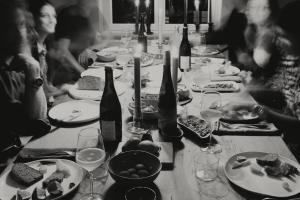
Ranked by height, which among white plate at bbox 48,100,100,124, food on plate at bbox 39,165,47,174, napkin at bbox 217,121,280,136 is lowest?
food on plate at bbox 39,165,47,174

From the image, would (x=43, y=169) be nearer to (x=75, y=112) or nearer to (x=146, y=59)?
(x=75, y=112)

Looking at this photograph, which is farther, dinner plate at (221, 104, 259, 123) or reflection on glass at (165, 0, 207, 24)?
reflection on glass at (165, 0, 207, 24)

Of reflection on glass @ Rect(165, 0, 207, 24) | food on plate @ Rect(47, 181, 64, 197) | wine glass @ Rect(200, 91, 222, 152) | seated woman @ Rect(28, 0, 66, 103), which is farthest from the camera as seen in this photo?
reflection on glass @ Rect(165, 0, 207, 24)

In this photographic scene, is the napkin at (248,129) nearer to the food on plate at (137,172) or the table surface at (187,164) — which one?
the table surface at (187,164)

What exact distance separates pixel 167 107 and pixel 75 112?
0.44 metres

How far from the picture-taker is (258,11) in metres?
3.55

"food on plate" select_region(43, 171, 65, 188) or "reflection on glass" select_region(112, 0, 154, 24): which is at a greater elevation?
"reflection on glass" select_region(112, 0, 154, 24)

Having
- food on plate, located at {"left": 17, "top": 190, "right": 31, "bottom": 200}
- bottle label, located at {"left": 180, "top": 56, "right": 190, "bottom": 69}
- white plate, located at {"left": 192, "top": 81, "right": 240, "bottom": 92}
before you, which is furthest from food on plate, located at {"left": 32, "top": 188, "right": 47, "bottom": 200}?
bottle label, located at {"left": 180, "top": 56, "right": 190, "bottom": 69}

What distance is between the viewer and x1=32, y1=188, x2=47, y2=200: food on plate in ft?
3.05

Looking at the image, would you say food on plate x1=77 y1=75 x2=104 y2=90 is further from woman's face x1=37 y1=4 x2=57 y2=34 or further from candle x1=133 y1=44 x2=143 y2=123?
woman's face x1=37 y1=4 x2=57 y2=34

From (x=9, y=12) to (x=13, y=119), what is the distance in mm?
1240

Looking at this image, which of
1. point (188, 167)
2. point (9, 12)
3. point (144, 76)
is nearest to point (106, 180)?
point (188, 167)

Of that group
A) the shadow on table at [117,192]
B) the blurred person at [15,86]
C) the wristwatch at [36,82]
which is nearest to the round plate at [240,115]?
the shadow on table at [117,192]

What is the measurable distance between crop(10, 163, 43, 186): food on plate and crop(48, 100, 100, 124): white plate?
0.40m
